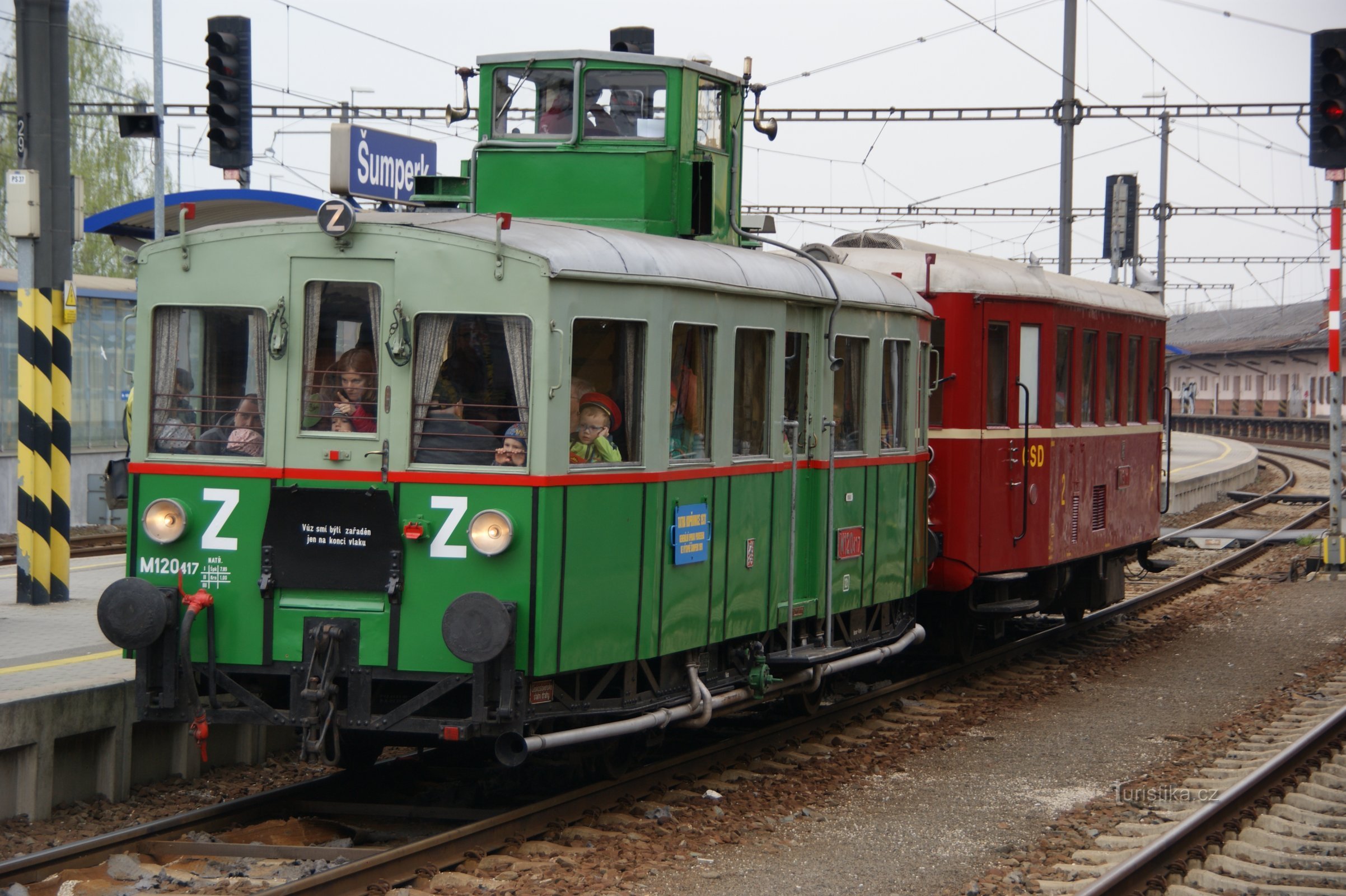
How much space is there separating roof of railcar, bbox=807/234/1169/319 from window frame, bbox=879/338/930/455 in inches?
52.8

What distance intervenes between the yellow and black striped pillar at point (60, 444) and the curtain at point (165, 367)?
4.86 metres

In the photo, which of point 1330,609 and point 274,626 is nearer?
point 274,626

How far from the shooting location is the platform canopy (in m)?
15.9

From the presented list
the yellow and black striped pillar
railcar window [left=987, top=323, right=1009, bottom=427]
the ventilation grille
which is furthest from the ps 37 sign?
the ventilation grille

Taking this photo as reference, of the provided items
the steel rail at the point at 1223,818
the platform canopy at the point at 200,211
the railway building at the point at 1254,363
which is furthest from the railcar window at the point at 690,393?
the railway building at the point at 1254,363

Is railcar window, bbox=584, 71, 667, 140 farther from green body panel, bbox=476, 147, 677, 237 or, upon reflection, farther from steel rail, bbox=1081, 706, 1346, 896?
steel rail, bbox=1081, 706, 1346, 896

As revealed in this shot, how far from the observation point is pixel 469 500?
728 centimetres

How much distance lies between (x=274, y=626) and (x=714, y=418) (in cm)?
260

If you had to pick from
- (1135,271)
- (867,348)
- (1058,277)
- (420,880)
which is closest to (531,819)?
(420,880)

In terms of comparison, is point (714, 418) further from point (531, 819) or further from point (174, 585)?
point (174, 585)

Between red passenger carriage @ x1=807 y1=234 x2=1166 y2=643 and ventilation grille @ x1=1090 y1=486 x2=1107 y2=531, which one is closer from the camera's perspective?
red passenger carriage @ x1=807 y1=234 x2=1166 y2=643

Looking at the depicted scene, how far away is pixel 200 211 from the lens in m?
16.4

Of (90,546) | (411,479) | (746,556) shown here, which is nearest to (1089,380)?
(746,556)

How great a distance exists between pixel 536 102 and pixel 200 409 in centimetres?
320
